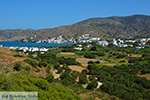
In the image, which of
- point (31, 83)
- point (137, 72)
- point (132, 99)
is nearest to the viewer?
point (31, 83)

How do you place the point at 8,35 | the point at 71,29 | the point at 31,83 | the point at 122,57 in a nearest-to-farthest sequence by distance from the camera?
the point at 31,83 < the point at 122,57 < the point at 71,29 < the point at 8,35

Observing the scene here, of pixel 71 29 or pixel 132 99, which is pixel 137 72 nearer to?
pixel 132 99

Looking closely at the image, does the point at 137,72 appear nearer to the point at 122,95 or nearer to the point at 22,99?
the point at 122,95

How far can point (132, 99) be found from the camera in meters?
12.0

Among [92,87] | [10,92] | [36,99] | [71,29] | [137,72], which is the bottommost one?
[137,72]

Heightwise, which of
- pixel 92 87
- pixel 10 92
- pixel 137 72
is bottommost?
pixel 137 72

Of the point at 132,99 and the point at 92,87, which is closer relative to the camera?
the point at 132,99

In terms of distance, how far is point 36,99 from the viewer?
621cm

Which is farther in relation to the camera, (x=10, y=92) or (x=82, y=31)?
(x=82, y=31)

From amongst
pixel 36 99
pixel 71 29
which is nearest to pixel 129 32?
pixel 71 29

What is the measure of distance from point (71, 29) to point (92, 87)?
152619 millimetres

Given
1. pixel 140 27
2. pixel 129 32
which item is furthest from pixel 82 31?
pixel 140 27

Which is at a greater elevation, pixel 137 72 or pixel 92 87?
pixel 92 87

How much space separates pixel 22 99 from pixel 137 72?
84.2 feet
